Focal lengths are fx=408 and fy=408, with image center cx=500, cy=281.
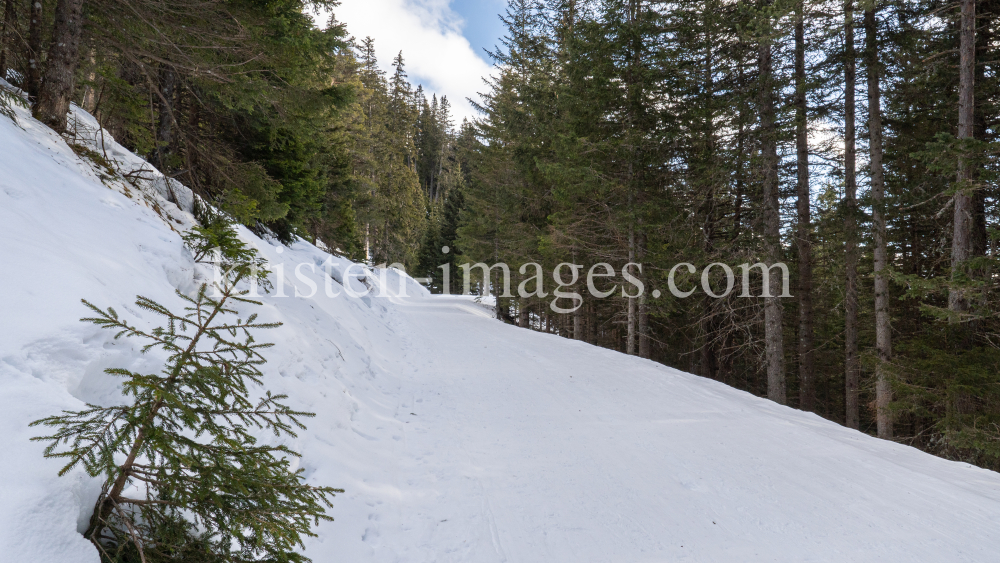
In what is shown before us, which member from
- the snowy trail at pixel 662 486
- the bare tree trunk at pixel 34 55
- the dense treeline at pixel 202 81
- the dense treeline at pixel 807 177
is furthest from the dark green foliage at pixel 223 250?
the dense treeline at pixel 807 177

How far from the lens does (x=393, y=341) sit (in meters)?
10.9

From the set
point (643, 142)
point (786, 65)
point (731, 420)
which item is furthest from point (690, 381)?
point (786, 65)

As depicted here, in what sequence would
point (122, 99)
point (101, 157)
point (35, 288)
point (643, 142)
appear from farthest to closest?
point (643, 142)
point (122, 99)
point (101, 157)
point (35, 288)

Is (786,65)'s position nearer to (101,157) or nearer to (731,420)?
(731,420)

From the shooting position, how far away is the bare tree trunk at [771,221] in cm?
930

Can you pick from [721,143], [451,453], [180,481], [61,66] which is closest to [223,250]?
[180,481]

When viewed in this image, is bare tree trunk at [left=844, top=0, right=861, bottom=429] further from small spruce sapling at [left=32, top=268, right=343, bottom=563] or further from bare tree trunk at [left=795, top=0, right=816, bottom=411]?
small spruce sapling at [left=32, top=268, right=343, bottom=563]

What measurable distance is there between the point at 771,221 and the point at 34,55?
13348 mm

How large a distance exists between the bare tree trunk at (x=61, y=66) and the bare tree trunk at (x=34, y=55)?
0.27 meters

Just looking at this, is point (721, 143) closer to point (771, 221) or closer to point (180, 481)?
point (771, 221)

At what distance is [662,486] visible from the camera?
4.12 meters

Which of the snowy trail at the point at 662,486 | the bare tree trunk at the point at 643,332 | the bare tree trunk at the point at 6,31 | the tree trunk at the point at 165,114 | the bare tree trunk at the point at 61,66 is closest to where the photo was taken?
the snowy trail at the point at 662,486

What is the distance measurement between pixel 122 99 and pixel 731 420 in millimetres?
10469

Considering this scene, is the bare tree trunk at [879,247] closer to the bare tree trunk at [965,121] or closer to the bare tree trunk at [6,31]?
the bare tree trunk at [965,121]
